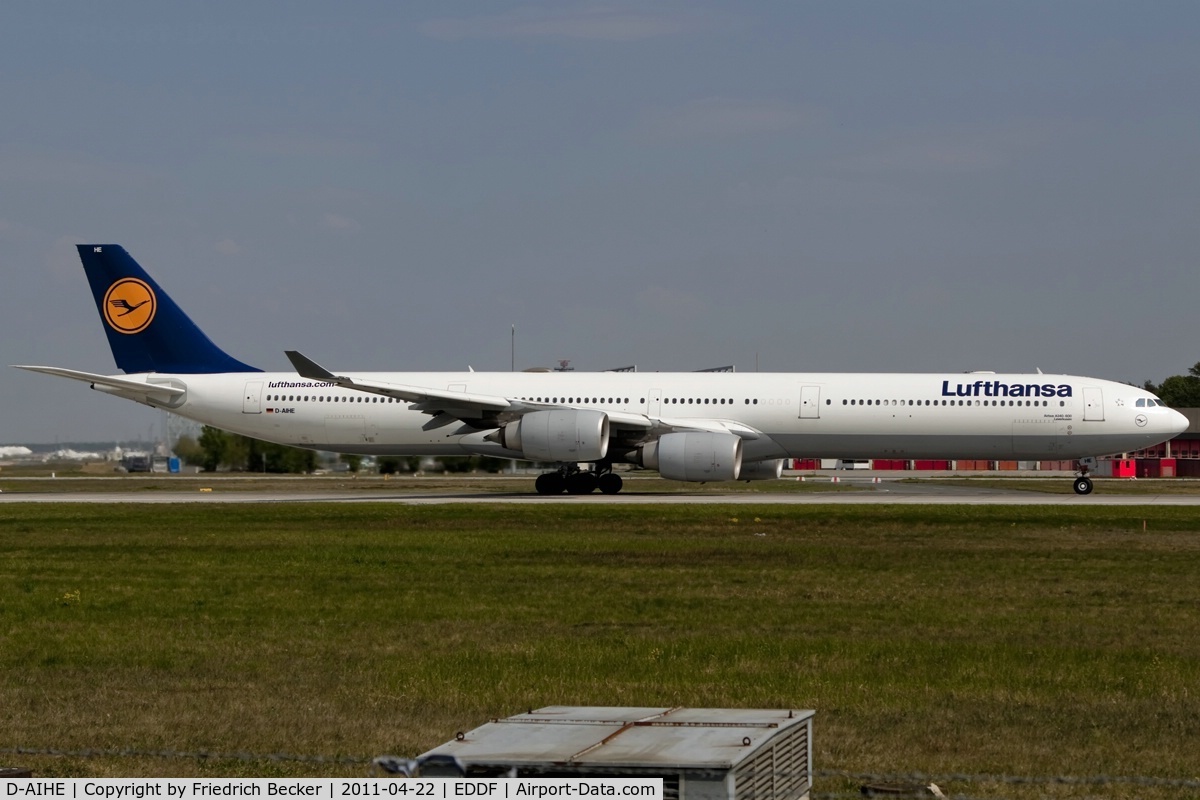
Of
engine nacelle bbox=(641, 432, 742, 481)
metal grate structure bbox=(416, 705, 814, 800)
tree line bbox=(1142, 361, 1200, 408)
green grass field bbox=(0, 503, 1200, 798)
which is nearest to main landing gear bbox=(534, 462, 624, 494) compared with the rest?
engine nacelle bbox=(641, 432, 742, 481)

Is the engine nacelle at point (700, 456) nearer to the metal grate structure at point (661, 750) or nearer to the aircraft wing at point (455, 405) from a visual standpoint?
the aircraft wing at point (455, 405)

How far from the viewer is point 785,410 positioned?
1518 inches

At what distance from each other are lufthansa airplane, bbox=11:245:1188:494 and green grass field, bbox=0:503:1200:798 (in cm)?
1315

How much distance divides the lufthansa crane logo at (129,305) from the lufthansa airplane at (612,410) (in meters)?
0.04

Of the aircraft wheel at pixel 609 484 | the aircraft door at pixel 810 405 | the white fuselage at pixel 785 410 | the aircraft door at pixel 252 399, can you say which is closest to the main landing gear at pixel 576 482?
the aircraft wheel at pixel 609 484

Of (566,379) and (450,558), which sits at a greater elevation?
(566,379)

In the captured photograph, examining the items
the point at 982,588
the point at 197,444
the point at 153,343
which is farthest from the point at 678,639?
the point at 197,444

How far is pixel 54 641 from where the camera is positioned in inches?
500

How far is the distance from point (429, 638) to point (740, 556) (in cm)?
833

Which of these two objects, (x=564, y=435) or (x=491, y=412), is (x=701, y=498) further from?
(x=491, y=412)

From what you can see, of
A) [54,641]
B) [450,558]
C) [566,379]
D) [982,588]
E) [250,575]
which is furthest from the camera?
[566,379]

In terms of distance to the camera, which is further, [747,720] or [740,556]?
[740,556]

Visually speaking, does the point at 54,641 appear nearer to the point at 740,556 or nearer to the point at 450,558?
the point at 450,558

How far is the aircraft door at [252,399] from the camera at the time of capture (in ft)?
133
